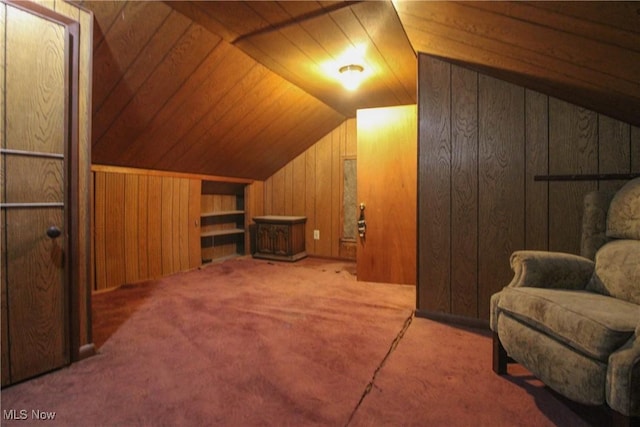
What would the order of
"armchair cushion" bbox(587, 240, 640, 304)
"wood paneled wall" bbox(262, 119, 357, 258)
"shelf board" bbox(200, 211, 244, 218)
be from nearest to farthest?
"armchair cushion" bbox(587, 240, 640, 304), "shelf board" bbox(200, 211, 244, 218), "wood paneled wall" bbox(262, 119, 357, 258)

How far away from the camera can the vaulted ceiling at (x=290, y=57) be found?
1.41m

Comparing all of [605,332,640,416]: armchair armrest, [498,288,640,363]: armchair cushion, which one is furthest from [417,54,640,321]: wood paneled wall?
[605,332,640,416]: armchair armrest

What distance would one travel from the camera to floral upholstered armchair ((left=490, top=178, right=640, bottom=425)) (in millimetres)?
1093

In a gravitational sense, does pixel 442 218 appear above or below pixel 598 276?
above

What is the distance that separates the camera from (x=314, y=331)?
214cm

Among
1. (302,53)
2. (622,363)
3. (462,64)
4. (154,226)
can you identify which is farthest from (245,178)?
(622,363)

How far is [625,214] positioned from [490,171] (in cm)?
73

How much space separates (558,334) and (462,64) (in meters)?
1.73

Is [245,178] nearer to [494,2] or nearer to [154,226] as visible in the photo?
[154,226]

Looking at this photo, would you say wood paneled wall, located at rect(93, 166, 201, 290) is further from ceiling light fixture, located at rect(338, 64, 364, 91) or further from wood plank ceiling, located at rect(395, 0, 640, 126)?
wood plank ceiling, located at rect(395, 0, 640, 126)

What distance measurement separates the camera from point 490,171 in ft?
7.18
